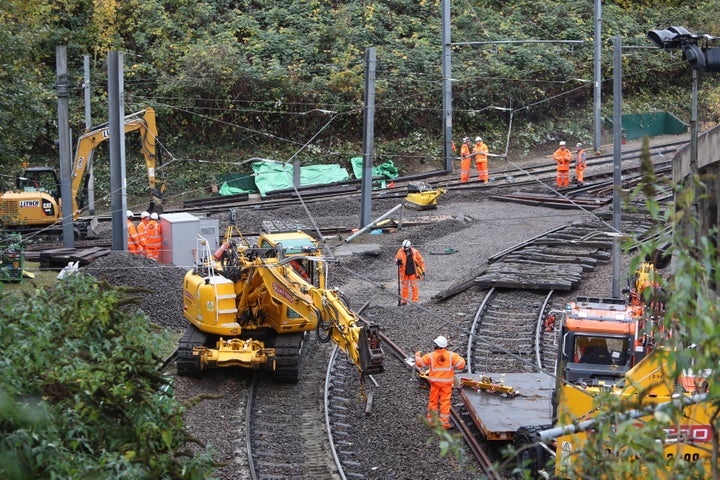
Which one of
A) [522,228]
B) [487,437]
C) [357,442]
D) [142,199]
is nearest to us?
[487,437]

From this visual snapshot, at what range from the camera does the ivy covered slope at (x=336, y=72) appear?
41.1m

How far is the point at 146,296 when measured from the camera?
20.8 metres

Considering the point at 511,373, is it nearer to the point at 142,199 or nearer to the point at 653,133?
the point at 142,199

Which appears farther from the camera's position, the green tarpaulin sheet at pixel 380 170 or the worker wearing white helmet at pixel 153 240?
the green tarpaulin sheet at pixel 380 170

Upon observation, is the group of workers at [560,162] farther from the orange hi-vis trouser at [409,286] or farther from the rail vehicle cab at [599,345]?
the rail vehicle cab at [599,345]

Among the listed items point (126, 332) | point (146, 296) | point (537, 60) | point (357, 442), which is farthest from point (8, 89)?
point (537, 60)

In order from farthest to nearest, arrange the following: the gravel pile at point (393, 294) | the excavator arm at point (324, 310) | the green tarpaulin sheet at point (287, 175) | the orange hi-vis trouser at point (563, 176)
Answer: the green tarpaulin sheet at point (287, 175), the orange hi-vis trouser at point (563, 176), the gravel pile at point (393, 294), the excavator arm at point (324, 310)

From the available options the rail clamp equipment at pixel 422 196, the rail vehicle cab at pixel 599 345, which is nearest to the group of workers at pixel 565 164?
the rail clamp equipment at pixel 422 196

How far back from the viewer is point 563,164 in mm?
32312

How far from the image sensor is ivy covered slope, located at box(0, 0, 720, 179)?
41125 millimetres

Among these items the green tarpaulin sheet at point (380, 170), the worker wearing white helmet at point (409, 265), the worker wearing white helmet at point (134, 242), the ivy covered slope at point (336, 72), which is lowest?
the worker wearing white helmet at point (409, 265)

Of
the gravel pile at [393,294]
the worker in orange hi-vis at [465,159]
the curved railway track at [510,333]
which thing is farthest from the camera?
the worker in orange hi-vis at [465,159]

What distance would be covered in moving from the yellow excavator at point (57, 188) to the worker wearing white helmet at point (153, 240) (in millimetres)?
3038

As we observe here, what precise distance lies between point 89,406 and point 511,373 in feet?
32.2
